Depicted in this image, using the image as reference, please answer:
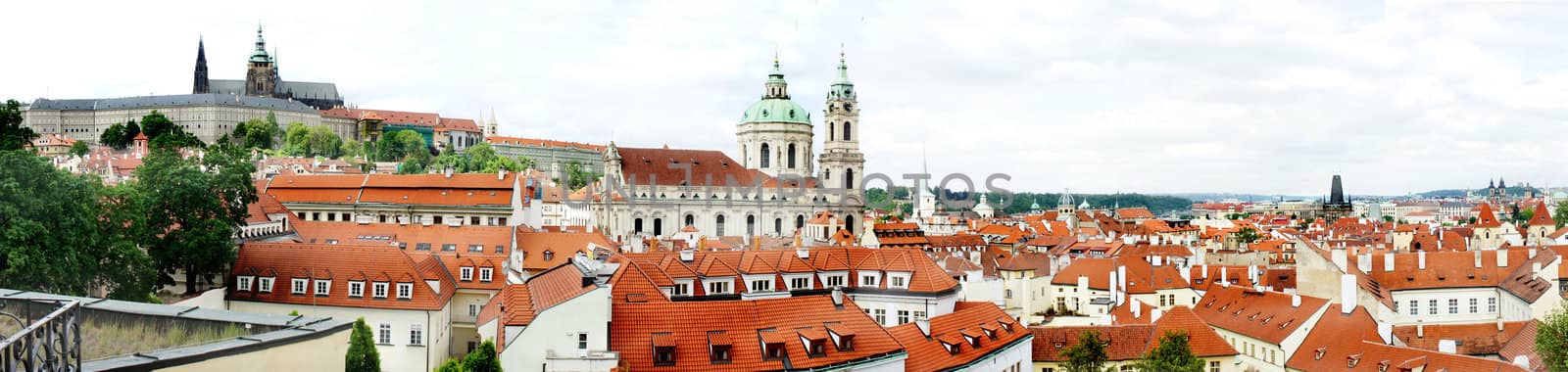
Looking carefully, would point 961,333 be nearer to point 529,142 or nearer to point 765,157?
point 765,157

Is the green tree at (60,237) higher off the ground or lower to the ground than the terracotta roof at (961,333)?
higher

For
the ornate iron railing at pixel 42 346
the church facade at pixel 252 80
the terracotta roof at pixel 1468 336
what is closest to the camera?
the ornate iron railing at pixel 42 346

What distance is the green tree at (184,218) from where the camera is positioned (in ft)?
119

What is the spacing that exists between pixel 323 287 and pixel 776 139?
72.6 m

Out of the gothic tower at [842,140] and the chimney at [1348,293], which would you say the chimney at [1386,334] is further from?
the gothic tower at [842,140]

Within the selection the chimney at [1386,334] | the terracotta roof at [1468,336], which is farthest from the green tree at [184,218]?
the terracotta roof at [1468,336]

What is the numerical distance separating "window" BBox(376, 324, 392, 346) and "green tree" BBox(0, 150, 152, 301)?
6359 mm

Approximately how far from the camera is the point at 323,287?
36.2 metres

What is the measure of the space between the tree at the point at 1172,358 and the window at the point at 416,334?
2162cm

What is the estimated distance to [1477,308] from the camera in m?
51.1

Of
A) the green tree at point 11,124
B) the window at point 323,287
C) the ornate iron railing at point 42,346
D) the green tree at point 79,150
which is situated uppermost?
the green tree at point 79,150

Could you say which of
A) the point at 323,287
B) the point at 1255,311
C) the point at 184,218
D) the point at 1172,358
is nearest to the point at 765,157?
the point at 1255,311

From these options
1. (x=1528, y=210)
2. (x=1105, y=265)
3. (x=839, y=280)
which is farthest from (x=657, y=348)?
(x=1528, y=210)

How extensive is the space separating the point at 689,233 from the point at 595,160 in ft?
364
